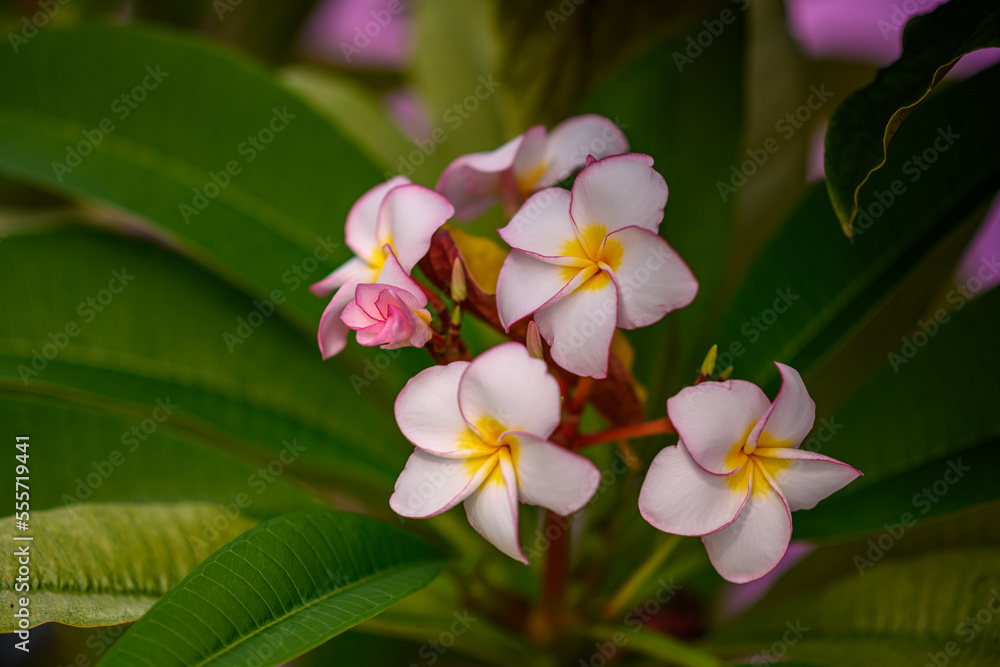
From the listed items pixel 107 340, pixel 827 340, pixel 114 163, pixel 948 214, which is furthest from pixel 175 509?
pixel 948 214

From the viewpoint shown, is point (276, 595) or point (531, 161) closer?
point (276, 595)

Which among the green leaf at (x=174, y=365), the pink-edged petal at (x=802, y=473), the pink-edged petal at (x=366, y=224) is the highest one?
the pink-edged petal at (x=802, y=473)

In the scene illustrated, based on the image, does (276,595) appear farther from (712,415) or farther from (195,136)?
(195,136)

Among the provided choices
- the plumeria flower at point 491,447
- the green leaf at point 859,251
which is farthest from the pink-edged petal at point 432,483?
the green leaf at point 859,251

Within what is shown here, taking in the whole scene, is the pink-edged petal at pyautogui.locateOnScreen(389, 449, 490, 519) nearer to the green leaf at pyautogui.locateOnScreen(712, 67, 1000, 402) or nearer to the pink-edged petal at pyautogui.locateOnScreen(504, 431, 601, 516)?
the pink-edged petal at pyautogui.locateOnScreen(504, 431, 601, 516)

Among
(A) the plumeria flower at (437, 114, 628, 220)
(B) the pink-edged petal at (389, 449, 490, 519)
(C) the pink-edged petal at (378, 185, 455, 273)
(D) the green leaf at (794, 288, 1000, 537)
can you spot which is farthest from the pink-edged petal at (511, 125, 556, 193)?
(D) the green leaf at (794, 288, 1000, 537)

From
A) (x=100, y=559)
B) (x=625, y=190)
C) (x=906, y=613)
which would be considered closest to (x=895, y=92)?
(x=625, y=190)

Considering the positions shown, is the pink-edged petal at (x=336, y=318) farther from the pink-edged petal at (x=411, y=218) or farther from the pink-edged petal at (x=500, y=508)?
the pink-edged petal at (x=500, y=508)
